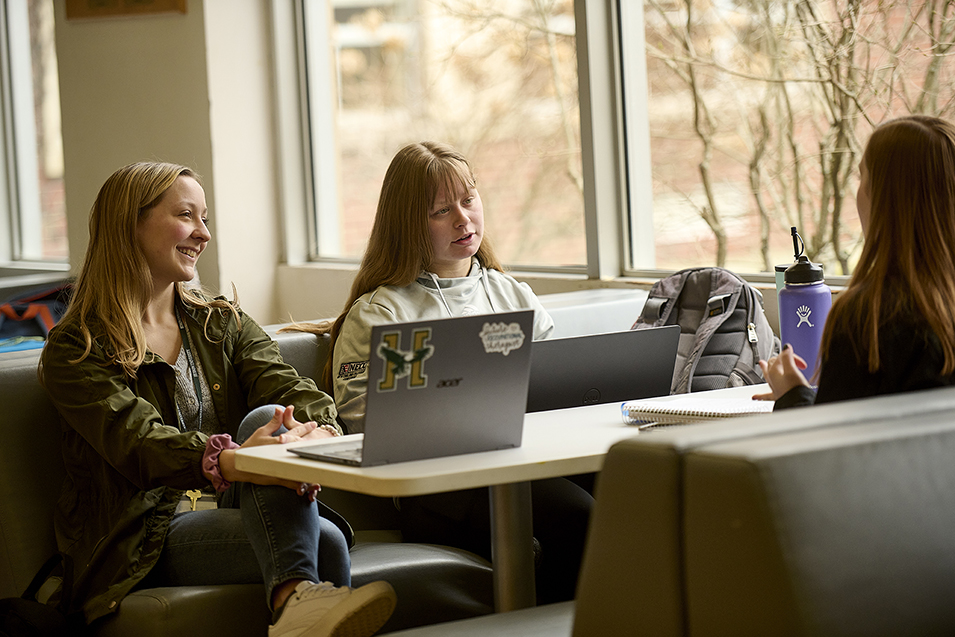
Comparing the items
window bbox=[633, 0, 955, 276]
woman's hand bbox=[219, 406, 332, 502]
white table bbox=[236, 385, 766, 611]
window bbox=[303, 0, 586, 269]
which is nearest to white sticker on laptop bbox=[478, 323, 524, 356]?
white table bbox=[236, 385, 766, 611]

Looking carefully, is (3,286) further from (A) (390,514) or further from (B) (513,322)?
(B) (513,322)

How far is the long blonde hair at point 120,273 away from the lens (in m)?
2.12

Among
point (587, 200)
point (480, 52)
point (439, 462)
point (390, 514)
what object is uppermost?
point (480, 52)

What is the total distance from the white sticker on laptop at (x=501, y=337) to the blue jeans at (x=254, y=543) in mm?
537

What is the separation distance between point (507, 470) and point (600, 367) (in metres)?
0.64

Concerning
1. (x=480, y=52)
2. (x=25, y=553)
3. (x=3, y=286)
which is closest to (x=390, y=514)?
(x=25, y=553)

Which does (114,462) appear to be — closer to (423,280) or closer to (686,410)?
(423,280)

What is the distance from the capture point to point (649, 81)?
3785 millimetres

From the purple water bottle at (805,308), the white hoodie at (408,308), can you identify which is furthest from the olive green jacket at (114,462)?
the purple water bottle at (805,308)

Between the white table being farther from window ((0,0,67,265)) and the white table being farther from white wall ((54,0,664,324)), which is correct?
window ((0,0,67,265))

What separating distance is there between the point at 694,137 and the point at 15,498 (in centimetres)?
249

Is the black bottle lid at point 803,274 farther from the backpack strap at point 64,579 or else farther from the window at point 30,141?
the window at point 30,141

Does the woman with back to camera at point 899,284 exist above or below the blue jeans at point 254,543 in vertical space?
above

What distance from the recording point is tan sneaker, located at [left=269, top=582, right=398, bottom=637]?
1.67m
